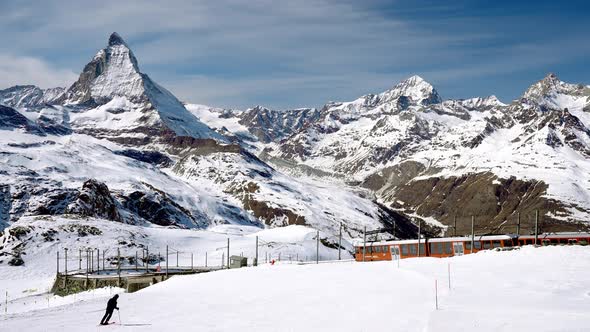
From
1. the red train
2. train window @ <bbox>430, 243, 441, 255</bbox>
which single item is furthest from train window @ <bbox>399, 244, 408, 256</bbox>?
train window @ <bbox>430, 243, 441, 255</bbox>

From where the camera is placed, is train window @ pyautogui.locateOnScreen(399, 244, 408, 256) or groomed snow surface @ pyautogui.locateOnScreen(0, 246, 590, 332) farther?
train window @ pyautogui.locateOnScreen(399, 244, 408, 256)

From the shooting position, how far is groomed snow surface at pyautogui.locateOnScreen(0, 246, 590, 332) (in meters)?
28.4

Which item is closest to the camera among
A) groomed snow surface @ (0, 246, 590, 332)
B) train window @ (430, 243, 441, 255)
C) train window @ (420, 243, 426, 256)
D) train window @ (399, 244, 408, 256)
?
groomed snow surface @ (0, 246, 590, 332)

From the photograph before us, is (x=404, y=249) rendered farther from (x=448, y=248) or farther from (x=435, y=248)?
(x=448, y=248)

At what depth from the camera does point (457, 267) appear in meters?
51.8

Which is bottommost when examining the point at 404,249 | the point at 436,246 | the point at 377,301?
the point at 404,249

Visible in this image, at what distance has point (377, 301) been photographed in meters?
36.3

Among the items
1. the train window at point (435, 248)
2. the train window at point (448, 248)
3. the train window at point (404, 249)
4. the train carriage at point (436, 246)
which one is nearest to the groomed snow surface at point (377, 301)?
the train carriage at point (436, 246)

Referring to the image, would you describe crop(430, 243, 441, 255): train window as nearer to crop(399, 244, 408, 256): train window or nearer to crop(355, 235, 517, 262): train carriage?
crop(355, 235, 517, 262): train carriage

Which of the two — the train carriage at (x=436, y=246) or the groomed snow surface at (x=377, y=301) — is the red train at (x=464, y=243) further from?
the groomed snow surface at (x=377, y=301)

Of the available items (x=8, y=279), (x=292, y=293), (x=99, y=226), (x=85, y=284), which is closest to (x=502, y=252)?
(x=292, y=293)

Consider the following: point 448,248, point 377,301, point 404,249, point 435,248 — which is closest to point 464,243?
point 448,248

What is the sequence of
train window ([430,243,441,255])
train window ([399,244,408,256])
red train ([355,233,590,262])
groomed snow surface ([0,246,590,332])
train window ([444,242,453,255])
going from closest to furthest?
groomed snow surface ([0,246,590,332])
red train ([355,233,590,262])
train window ([444,242,453,255])
train window ([430,243,441,255])
train window ([399,244,408,256])

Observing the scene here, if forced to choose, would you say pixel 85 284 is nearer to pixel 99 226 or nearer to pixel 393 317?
pixel 99 226
